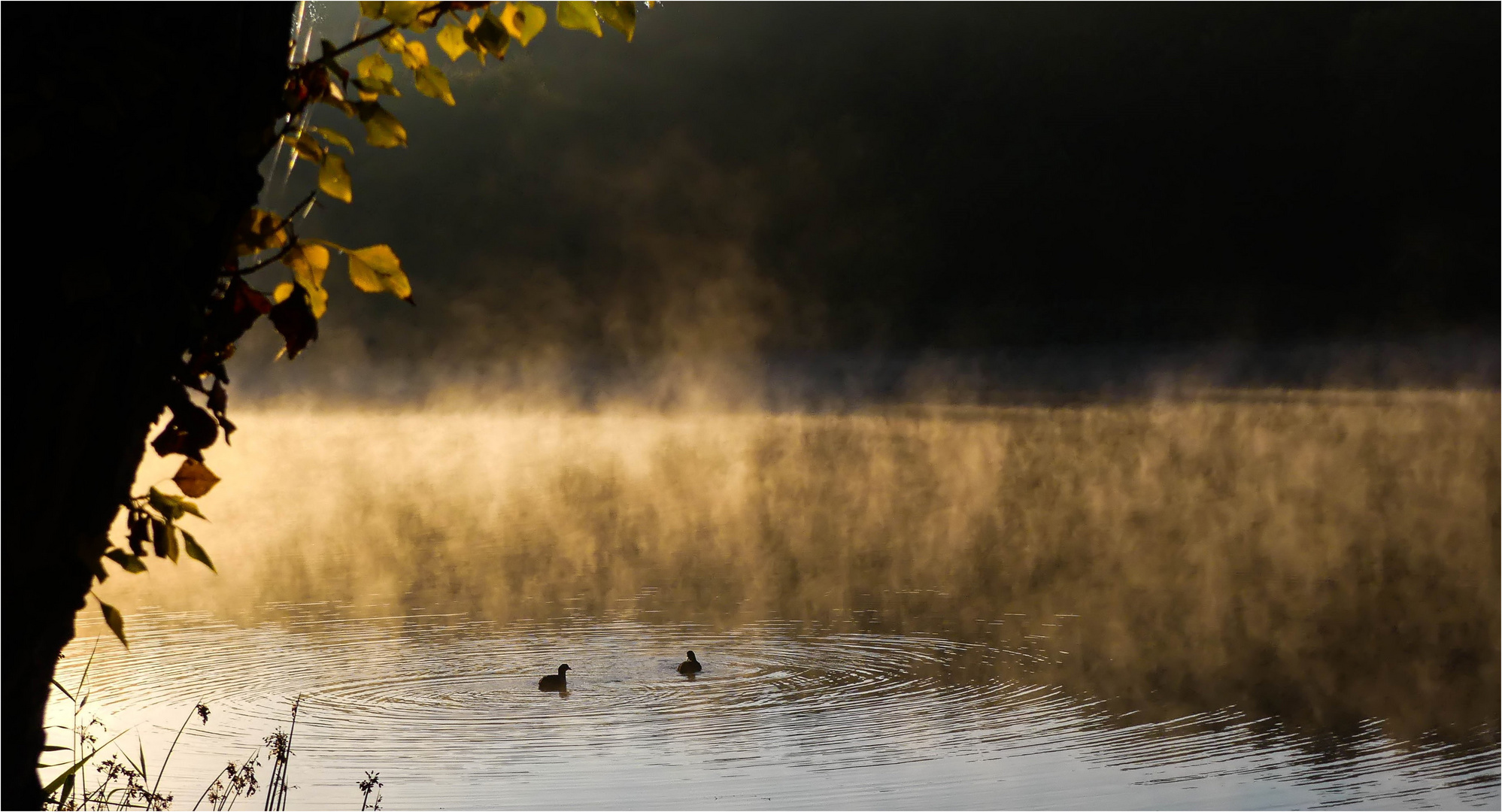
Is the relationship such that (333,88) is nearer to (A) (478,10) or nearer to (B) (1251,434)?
(A) (478,10)

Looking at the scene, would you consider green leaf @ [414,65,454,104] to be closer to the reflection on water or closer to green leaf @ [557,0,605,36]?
green leaf @ [557,0,605,36]

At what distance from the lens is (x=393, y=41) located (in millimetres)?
1794

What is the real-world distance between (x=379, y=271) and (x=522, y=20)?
370 mm

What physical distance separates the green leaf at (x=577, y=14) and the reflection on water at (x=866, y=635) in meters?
3.77

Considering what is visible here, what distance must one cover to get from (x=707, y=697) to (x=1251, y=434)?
1374 centimetres

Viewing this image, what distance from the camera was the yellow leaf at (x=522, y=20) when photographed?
1.71 metres

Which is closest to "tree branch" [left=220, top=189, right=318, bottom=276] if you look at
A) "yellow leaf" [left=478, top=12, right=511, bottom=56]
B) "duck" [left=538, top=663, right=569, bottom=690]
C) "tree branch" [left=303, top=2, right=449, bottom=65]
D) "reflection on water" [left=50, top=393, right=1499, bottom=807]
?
"tree branch" [left=303, top=2, right=449, bottom=65]

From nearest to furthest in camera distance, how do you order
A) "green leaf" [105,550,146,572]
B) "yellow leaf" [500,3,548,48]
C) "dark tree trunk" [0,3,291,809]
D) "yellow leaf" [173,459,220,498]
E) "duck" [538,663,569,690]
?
1. "dark tree trunk" [0,3,291,809]
2. "green leaf" [105,550,146,572]
3. "yellow leaf" [173,459,220,498]
4. "yellow leaf" [500,3,548,48]
5. "duck" [538,663,569,690]

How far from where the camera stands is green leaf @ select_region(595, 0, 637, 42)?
5.54 feet

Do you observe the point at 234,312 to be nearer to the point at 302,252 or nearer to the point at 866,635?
the point at 302,252

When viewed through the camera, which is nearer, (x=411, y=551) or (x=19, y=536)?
(x=19, y=536)

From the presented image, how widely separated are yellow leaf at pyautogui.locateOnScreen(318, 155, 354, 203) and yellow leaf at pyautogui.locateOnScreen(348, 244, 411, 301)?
110mm

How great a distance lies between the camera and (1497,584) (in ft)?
28.9

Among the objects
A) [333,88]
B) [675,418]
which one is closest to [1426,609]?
[333,88]
